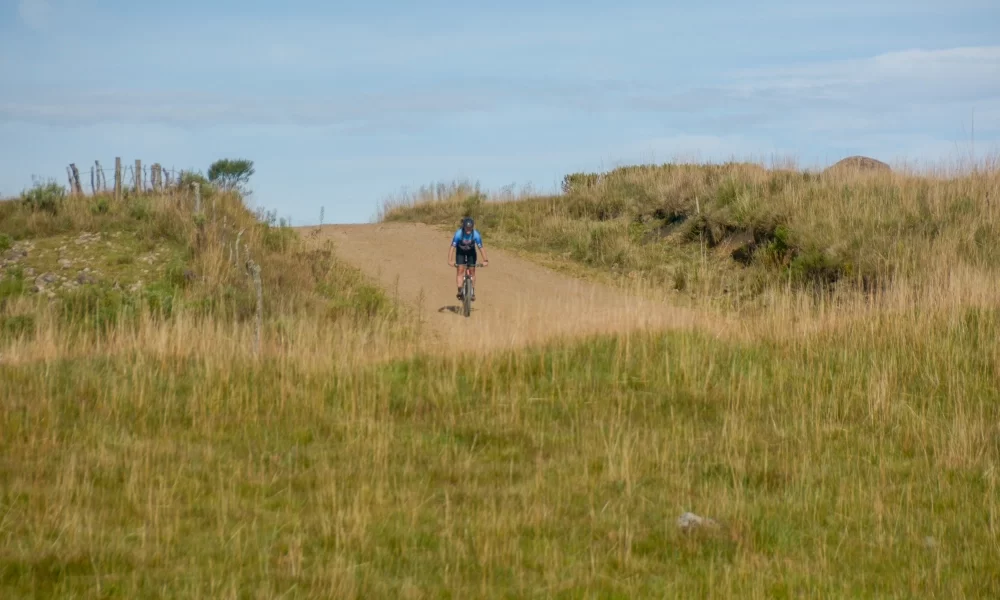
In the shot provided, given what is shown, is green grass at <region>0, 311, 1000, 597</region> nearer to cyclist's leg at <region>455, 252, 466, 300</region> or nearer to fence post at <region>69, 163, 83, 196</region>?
cyclist's leg at <region>455, 252, 466, 300</region>

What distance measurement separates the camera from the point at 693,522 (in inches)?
266

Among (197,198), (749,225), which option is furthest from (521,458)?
(749,225)

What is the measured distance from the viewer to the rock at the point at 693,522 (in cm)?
672

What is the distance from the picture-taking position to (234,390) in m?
10.3

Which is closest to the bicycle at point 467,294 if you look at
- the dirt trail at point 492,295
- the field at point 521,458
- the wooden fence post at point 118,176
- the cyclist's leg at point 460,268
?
the cyclist's leg at point 460,268

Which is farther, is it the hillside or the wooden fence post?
the wooden fence post

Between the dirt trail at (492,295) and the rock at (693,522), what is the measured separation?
5.28m

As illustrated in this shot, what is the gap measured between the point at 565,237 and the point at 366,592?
22919 mm

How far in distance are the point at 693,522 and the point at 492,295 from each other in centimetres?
1534

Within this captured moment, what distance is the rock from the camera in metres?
6.72

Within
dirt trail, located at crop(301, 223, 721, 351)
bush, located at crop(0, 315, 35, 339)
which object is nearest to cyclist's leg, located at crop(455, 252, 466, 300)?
dirt trail, located at crop(301, 223, 721, 351)

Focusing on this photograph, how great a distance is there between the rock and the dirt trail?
5276 millimetres

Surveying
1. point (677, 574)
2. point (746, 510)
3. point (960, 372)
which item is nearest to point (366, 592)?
point (677, 574)

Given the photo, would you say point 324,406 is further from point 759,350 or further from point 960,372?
point 960,372
